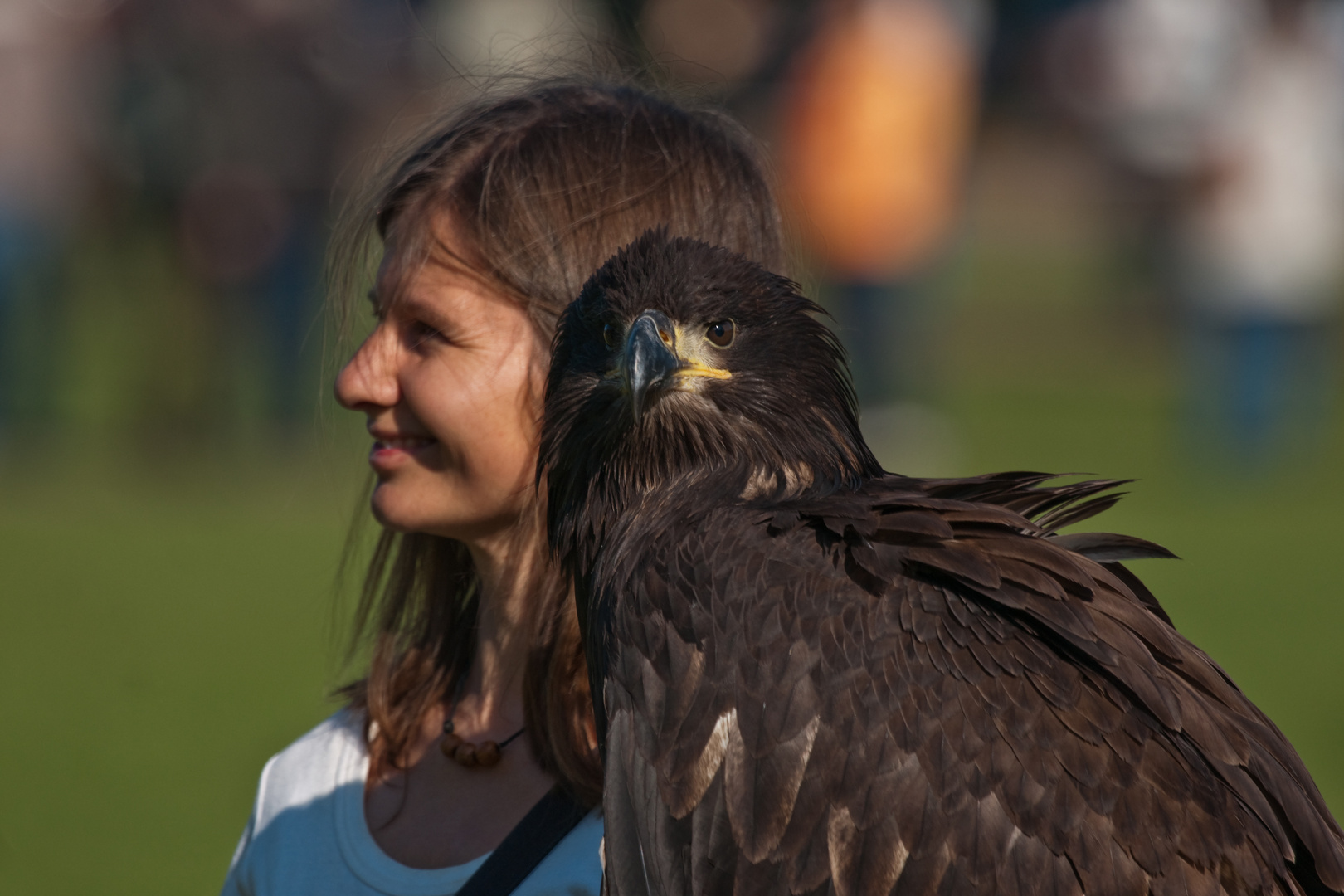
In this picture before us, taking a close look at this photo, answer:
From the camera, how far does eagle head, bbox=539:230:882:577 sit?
287cm

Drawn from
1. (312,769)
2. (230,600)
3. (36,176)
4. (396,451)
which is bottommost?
(230,600)

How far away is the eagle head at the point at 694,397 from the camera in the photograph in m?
2.87

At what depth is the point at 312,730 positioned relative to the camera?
11.0 feet

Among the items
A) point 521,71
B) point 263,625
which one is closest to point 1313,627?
point 263,625

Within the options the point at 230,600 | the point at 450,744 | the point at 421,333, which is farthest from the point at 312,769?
the point at 230,600

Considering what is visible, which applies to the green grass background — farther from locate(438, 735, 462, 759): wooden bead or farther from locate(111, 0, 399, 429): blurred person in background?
locate(111, 0, 399, 429): blurred person in background

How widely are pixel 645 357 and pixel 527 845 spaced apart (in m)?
0.85

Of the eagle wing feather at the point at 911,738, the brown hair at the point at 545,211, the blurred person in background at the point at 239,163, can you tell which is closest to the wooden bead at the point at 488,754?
the brown hair at the point at 545,211

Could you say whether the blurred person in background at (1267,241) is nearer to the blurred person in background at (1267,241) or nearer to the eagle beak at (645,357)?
the blurred person in background at (1267,241)

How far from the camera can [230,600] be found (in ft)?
29.4

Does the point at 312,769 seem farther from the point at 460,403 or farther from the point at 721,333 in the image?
the point at 721,333

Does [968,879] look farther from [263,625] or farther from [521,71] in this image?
[263,625]

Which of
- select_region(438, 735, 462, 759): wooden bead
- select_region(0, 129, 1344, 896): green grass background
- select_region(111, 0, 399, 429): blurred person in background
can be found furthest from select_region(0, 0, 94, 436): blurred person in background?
select_region(438, 735, 462, 759): wooden bead

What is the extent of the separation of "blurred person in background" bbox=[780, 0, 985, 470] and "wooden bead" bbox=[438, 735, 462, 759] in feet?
27.0
